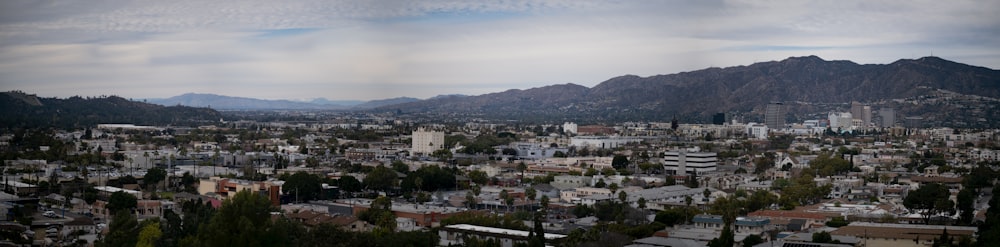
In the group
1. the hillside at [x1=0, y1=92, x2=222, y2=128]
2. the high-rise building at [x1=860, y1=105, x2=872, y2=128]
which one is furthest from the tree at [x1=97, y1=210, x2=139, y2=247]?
the high-rise building at [x1=860, y1=105, x2=872, y2=128]

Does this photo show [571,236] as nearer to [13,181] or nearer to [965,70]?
[13,181]

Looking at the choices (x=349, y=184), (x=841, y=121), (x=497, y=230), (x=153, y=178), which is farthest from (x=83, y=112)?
(x=497, y=230)

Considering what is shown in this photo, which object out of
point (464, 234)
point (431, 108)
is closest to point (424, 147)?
point (464, 234)

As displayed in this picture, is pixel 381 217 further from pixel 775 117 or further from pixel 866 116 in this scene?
pixel 866 116

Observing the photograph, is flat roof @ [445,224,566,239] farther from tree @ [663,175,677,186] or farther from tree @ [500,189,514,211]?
tree @ [663,175,677,186]

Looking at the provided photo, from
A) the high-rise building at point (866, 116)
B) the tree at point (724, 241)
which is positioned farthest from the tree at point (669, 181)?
the high-rise building at point (866, 116)

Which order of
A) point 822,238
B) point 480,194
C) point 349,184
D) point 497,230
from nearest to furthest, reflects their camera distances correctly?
point 822,238 → point 497,230 → point 480,194 → point 349,184
